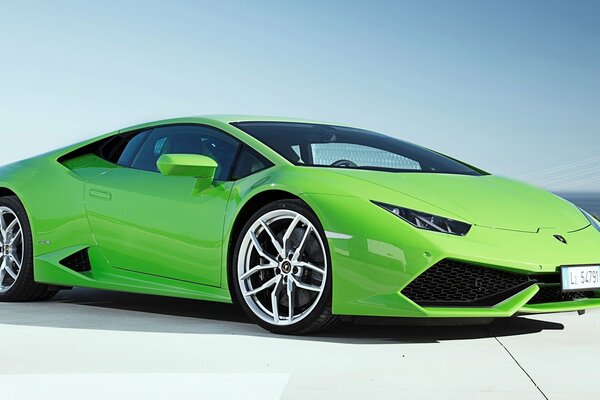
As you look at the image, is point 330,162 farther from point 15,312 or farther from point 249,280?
point 15,312

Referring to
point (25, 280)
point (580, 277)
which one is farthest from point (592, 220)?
point (25, 280)

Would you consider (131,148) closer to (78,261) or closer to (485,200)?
(78,261)

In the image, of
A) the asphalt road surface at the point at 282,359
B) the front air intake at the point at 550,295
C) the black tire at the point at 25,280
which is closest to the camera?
the asphalt road surface at the point at 282,359

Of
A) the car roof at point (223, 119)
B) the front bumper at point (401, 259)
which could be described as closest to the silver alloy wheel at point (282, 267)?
the front bumper at point (401, 259)

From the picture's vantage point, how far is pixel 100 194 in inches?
244

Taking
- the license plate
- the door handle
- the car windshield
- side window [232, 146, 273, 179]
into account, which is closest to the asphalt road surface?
the license plate

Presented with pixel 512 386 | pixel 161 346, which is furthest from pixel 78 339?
pixel 512 386

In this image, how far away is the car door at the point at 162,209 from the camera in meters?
5.43

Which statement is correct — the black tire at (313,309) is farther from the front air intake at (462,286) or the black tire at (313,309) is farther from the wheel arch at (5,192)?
the wheel arch at (5,192)

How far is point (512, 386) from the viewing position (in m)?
3.72

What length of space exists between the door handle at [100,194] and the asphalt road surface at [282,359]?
0.76m

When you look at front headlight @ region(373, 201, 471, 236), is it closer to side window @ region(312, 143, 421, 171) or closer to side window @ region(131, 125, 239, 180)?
side window @ region(312, 143, 421, 171)

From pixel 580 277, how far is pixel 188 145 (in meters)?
2.54

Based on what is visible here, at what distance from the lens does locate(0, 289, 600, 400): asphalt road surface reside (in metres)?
3.65
